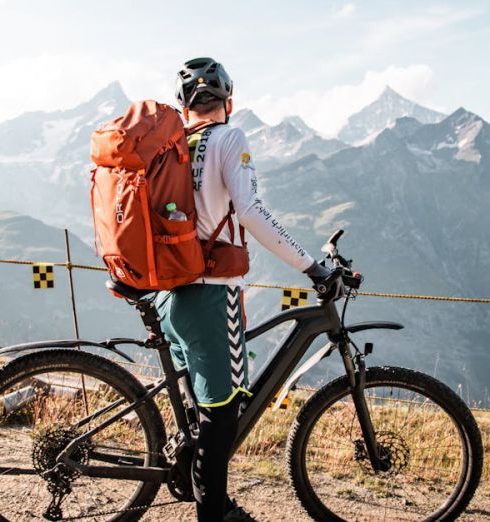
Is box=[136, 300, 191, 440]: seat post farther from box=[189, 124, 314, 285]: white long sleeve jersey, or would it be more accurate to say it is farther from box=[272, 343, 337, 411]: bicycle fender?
box=[272, 343, 337, 411]: bicycle fender

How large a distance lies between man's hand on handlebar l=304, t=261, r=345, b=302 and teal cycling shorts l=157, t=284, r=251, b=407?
402 millimetres

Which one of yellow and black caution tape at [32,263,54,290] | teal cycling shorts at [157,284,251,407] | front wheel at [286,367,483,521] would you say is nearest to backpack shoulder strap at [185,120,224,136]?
teal cycling shorts at [157,284,251,407]

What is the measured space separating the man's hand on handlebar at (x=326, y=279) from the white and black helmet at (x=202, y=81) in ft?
3.27

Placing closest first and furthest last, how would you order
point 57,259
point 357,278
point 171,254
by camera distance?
point 171,254 < point 357,278 < point 57,259

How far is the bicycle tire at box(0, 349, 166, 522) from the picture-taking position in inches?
114

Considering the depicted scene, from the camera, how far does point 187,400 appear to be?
10.1 ft

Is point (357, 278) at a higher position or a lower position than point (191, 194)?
lower

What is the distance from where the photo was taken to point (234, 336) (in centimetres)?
275

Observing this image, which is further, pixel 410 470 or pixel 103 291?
pixel 103 291

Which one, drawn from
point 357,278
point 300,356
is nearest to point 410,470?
point 300,356

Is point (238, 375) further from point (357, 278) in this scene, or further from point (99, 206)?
point (99, 206)

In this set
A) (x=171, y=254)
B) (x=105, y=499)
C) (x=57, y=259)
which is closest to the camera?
(x=171, y=254)

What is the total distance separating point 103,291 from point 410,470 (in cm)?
19844

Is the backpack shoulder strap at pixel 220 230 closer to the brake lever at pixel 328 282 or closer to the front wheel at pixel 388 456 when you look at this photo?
the brake lever at pixel 328 282
